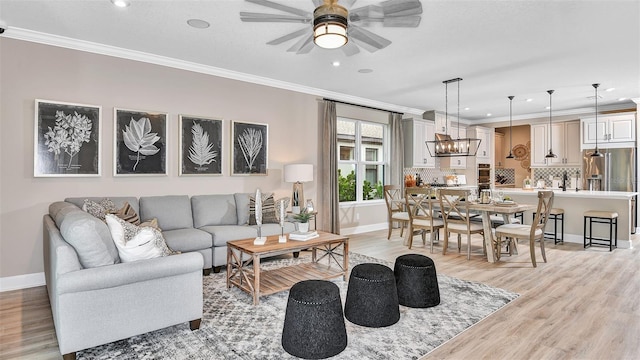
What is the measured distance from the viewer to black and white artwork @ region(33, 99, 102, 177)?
3988 millimetres

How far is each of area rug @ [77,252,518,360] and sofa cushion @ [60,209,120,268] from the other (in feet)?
2.13

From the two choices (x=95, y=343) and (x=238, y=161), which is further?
(x=238, y=161)

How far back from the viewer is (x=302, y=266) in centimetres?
425

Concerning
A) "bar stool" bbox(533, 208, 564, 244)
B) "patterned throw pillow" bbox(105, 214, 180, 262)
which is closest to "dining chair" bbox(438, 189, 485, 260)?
"bar stool" bbox(533, 208, 564, 244)

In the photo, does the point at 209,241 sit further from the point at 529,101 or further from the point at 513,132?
the point at 513,132

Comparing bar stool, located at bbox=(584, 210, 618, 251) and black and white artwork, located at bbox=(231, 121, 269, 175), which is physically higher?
black and white artwork, located at bbox=(231, 121, 269, 175)

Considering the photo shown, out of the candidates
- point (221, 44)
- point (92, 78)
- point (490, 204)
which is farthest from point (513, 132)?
point (92, 78)

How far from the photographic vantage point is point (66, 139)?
163 inches

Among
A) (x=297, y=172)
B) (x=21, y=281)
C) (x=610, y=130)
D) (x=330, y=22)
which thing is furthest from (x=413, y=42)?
(x=610, y=130)

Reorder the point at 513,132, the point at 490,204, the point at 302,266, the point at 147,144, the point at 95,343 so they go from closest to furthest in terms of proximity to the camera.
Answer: the point at 95,343 < the point at 302,266 < the point at 147,144 < the point at 490,204 < the point at 513,132

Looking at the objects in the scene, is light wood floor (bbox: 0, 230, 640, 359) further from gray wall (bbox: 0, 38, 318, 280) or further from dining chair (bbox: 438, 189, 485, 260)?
gray wall (bbox: 0, 38, 318, 280)

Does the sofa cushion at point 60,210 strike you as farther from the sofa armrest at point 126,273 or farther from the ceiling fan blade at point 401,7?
the ceiling fan blade at point 401,7

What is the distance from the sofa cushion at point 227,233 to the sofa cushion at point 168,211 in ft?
0.92

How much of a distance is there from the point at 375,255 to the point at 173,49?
3.94 m
